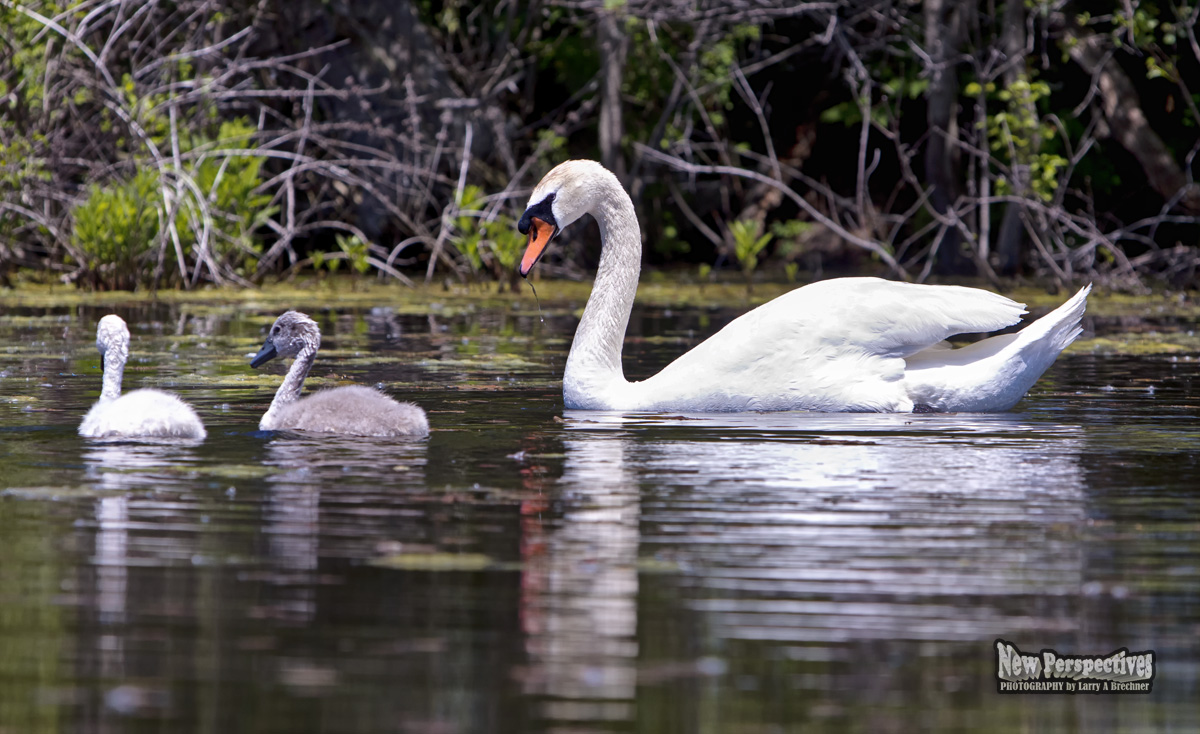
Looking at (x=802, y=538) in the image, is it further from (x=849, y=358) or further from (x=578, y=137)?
(x=578, y=137)

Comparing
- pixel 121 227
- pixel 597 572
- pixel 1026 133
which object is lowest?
pixel 597 572

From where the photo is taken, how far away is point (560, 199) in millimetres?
9180

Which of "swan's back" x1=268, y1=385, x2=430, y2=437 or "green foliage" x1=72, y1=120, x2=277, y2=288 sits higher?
"green foliage" x1=72, y1=120, x2=277, y2=288

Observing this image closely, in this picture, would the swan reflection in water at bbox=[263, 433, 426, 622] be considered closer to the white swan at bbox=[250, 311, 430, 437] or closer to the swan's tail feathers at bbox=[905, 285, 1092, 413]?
the white swan at bbox=[250, 311, 430, 437]

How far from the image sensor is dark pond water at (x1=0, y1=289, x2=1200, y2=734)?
378 cm

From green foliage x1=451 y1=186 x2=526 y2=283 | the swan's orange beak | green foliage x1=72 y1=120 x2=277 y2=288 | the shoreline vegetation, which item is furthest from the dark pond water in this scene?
green foliage x1=451 y1=186 x2=526 y2=283

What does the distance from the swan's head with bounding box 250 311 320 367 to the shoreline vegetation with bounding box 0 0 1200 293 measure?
701 cm

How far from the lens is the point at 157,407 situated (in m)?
7.34

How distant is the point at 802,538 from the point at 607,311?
3.90m

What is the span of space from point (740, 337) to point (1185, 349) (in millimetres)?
4781

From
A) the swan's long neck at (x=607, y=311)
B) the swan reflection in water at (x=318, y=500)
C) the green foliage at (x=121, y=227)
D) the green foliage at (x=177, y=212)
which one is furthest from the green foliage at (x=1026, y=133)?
the swan reflection in water at (x=318, y=500)

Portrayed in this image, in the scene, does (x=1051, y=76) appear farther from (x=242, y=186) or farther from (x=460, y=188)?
(x=242, y=186)

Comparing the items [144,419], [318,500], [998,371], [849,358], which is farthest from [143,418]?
[998,371]

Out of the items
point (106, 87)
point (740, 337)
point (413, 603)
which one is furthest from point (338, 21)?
point (413, 603)
